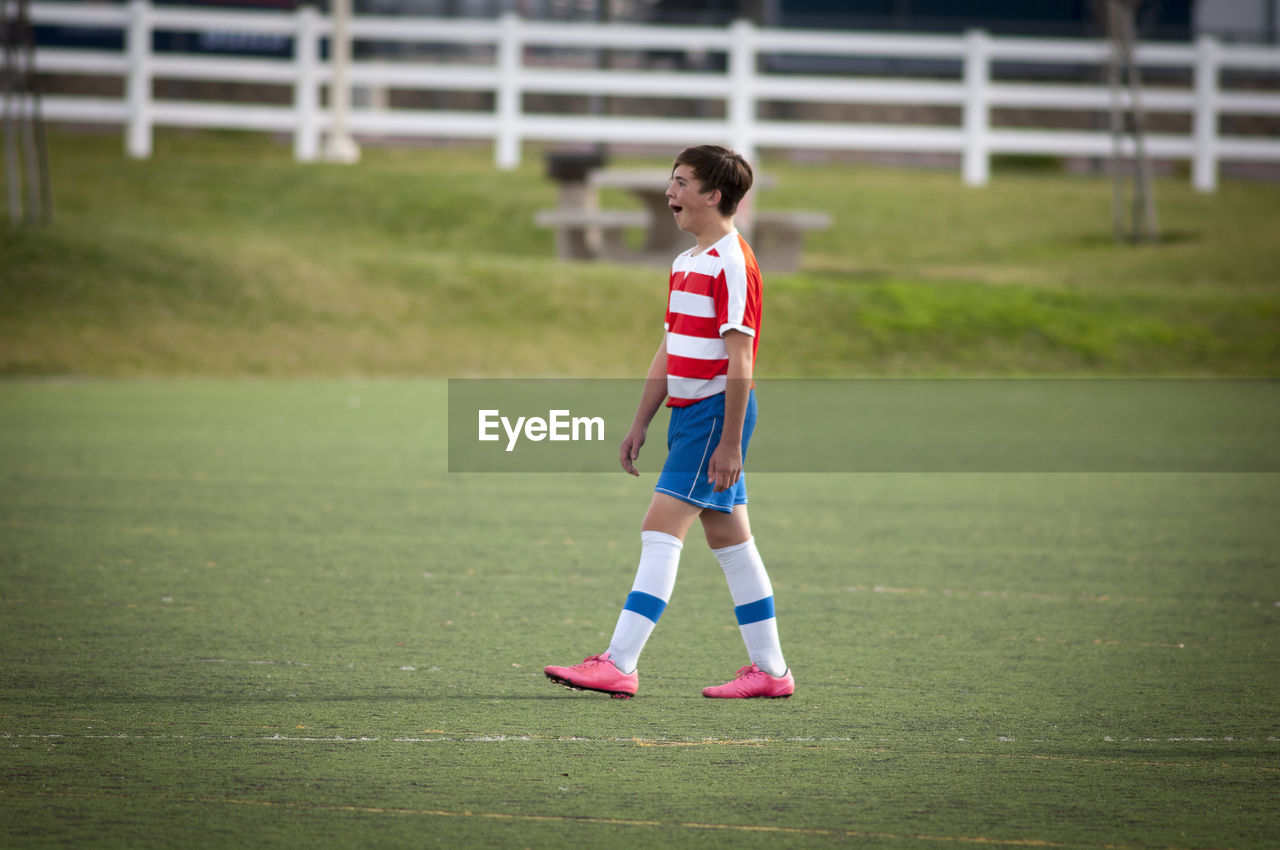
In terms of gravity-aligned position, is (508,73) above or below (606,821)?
above

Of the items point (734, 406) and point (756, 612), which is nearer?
point (734, 406)

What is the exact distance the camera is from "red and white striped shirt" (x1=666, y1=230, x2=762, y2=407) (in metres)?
4.25

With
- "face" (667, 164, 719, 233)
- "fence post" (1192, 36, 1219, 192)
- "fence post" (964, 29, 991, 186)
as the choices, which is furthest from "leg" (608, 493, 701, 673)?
"fence post" (1192, 36, 1219, 192)

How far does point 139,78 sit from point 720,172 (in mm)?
21311

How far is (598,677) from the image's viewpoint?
447 cm

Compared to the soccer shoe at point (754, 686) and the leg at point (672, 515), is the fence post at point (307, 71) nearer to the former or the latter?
the leg at point (672, 515)

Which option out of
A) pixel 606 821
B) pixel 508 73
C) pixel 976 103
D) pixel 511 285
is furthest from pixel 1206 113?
pixel 606 821

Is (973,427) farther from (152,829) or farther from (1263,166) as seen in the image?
(1263,166)

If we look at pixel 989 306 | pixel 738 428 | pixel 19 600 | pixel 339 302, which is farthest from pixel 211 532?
pixel 989 306

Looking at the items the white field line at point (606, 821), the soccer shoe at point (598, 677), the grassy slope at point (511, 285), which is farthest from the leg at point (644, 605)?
the grassy slope at point (511, 285)

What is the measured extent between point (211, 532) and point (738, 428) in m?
3.89

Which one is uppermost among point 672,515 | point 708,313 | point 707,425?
point 708,313

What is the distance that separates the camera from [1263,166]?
94.5 ft

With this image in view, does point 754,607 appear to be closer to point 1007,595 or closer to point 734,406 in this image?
point 734,406
